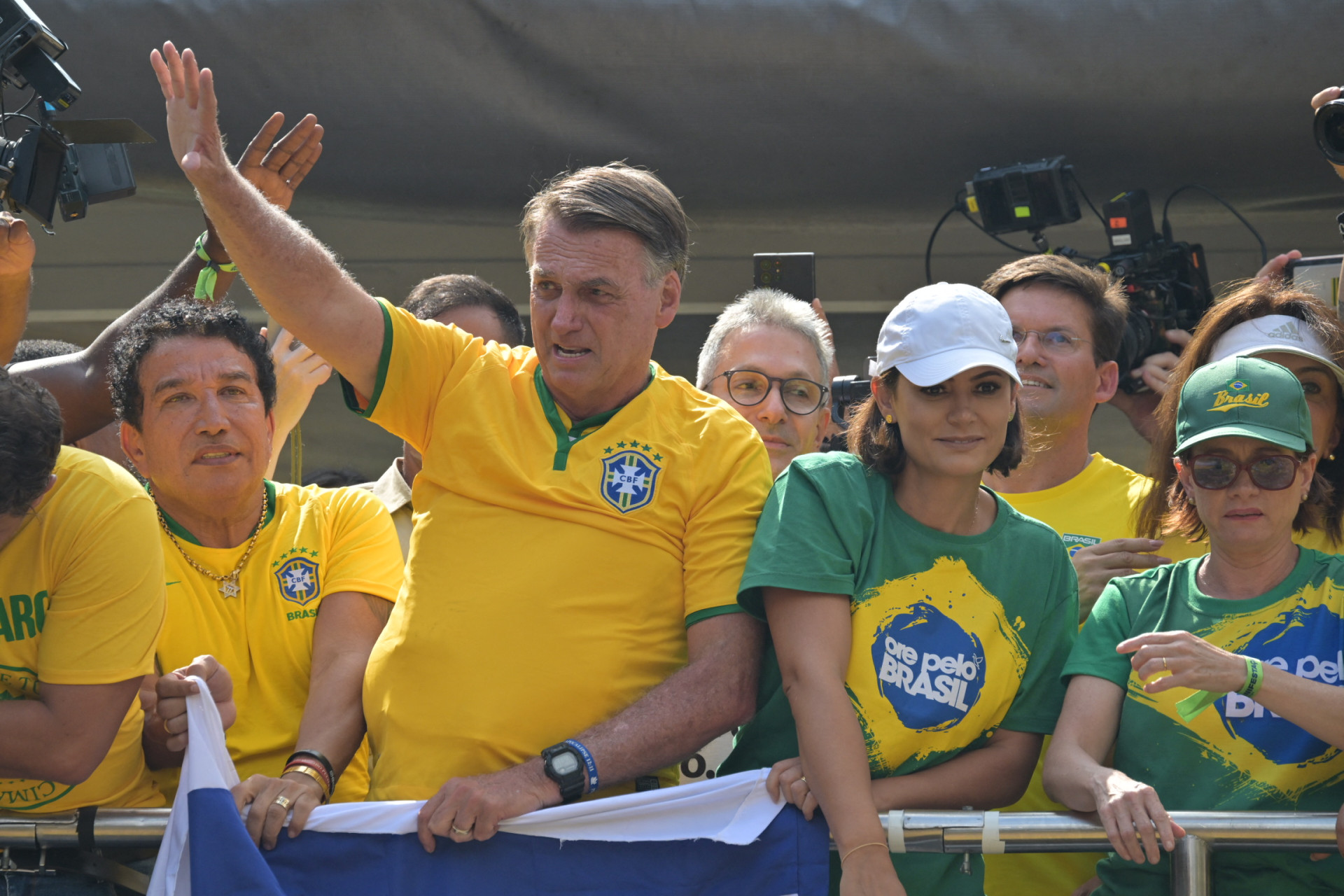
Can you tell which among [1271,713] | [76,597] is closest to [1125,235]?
[1271,713]

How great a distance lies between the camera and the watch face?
205 cm

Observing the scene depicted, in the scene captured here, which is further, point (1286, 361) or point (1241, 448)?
point (1286, 361)

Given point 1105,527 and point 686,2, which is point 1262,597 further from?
point 686,2

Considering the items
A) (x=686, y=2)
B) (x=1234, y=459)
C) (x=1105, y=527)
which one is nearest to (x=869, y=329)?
(x=686, y=2)

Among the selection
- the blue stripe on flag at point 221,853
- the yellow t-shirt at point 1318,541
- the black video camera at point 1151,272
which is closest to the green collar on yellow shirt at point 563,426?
the blue stripe on flag at point 221,853

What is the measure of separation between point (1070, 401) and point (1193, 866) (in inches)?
54.2

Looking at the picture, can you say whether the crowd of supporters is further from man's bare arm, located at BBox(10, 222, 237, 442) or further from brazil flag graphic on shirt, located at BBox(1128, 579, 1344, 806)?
man's bare arm, located at BBox(10, 222, 237, 442)

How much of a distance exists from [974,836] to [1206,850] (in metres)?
0.35

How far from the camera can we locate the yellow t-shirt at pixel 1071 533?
2480mm

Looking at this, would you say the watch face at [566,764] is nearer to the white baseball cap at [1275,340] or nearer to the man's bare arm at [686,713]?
the man's bare arm at [686,713]

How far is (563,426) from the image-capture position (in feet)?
7.49

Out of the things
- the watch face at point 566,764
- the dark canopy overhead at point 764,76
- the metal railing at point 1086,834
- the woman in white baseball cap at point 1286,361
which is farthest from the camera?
the dark canopy overhead at point 764,76

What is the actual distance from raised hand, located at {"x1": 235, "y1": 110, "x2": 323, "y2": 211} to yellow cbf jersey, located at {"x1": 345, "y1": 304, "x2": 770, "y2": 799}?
820 millimetres

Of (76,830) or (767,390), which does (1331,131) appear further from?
(76,830)
